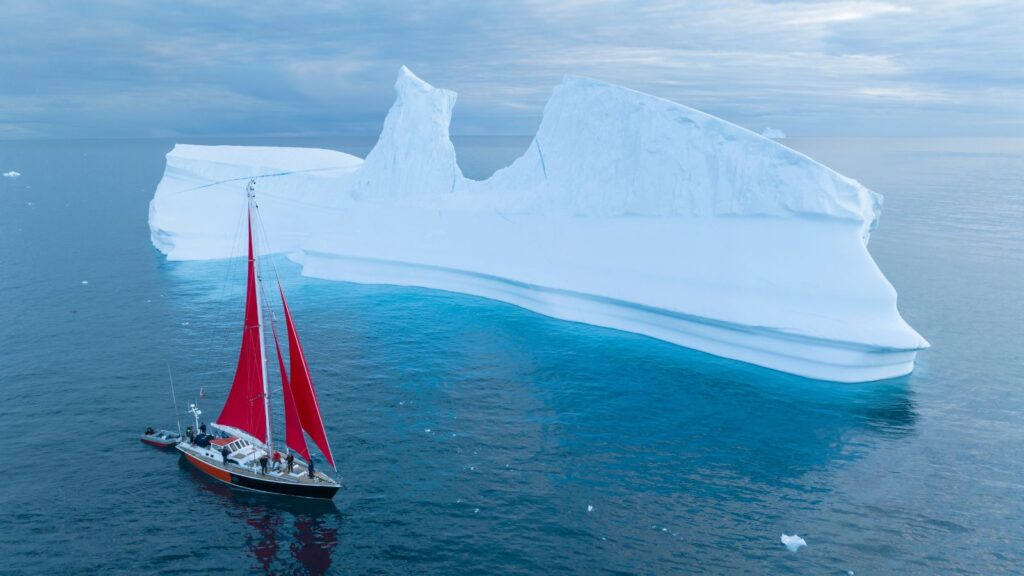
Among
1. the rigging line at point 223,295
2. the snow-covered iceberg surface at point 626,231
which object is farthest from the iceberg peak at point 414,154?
the rigging line at point 223,295

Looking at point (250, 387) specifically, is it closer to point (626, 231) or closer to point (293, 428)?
point (293, 428)

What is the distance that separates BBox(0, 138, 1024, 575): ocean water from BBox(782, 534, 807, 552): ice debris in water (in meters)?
0.38

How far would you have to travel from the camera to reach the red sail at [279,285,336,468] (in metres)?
20.7

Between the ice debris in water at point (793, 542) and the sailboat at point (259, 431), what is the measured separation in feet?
40.9

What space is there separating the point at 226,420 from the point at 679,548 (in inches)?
612

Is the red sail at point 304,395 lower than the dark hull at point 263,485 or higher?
higher

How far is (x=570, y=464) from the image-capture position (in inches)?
874

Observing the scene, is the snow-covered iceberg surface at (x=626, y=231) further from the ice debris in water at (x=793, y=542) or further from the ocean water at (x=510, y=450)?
the ice debris in water at (x=793, y=542)

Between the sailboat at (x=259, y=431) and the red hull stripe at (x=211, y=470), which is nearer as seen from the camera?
the sailboat at (x=259, y=431)

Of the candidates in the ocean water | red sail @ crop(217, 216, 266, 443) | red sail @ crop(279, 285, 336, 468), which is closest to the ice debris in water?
the ocean water

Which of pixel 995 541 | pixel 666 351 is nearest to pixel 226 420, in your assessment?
pixel 666 351

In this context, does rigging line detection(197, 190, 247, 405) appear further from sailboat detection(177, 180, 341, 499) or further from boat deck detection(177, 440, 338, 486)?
boat deck detection(177, 440, 338, 486)

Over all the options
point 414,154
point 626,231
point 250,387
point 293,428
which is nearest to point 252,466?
point 293,428

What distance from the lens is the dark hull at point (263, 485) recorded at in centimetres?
2031
